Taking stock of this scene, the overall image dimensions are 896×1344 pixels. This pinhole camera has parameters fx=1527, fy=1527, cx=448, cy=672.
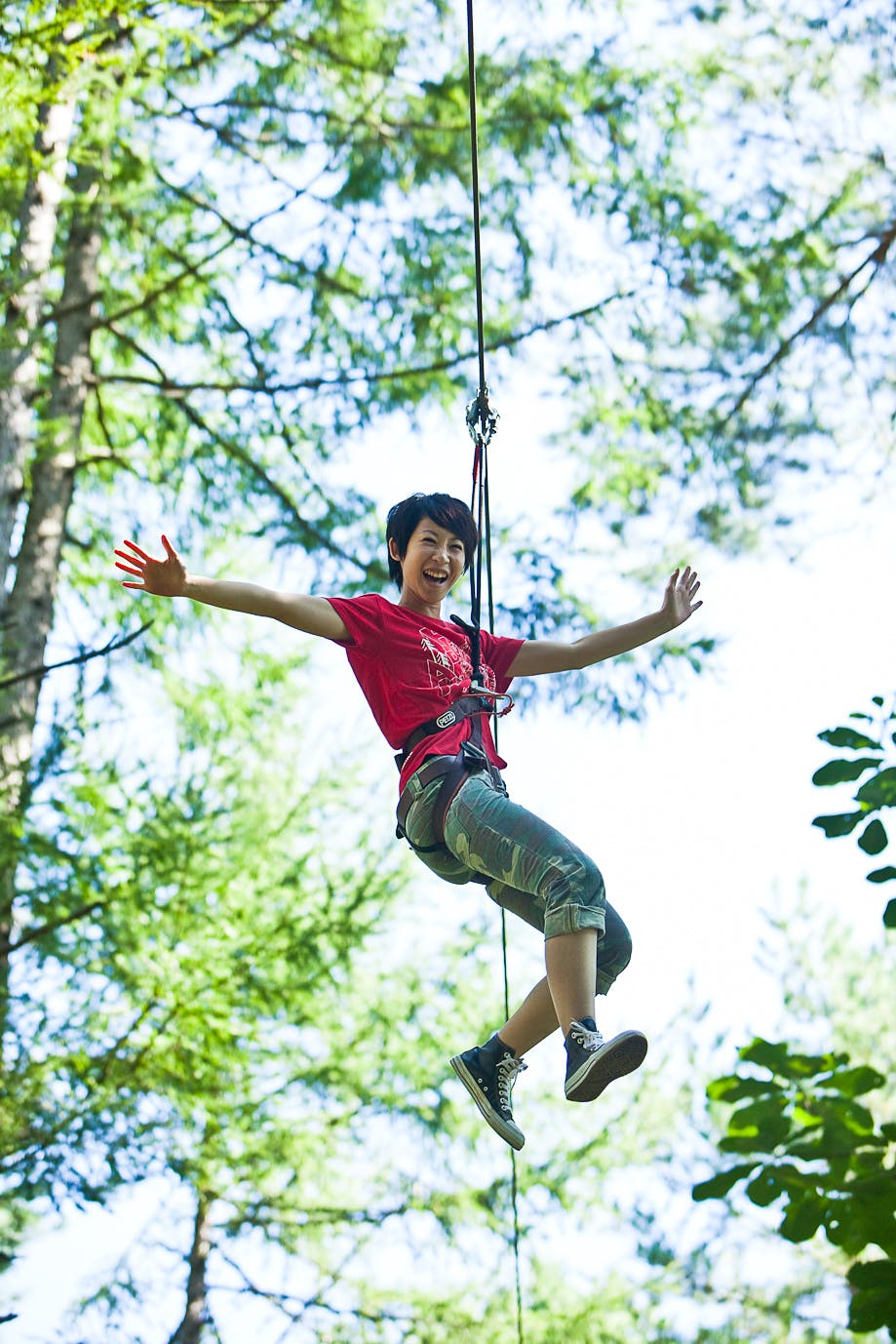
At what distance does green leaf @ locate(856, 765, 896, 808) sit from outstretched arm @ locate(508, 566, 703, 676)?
66cm

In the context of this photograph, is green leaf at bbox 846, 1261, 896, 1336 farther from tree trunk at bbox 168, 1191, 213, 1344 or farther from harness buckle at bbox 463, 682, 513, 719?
tree trunk at bbox 168, 1191, 213, 1344

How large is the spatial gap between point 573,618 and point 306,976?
265 centimetres

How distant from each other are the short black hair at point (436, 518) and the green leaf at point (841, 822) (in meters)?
1.10

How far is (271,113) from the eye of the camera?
888cm

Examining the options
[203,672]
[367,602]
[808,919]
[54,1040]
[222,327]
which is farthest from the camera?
[808,919]

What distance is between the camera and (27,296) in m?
7.20

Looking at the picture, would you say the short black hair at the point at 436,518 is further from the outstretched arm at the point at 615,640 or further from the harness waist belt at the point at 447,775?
the harness waist belt at the point at 447,775

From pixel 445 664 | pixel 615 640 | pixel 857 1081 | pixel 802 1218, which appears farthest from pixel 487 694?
pixel 802 1218

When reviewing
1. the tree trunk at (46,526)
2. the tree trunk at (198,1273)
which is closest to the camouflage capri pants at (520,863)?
the tree trunk at (46,526)

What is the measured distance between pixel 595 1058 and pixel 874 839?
1.00 m

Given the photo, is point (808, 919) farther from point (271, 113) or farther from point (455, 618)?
point (455, 618)

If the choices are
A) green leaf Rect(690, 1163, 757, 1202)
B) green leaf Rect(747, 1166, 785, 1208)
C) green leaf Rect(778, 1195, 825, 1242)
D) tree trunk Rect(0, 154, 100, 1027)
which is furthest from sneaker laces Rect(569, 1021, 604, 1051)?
tree trunk Rect(0, 154, 100, 1027)

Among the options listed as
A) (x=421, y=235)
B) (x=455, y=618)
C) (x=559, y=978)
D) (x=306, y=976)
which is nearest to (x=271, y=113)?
(x=421, y=235)

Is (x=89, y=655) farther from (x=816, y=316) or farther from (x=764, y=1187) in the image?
(x=816, y=316)
